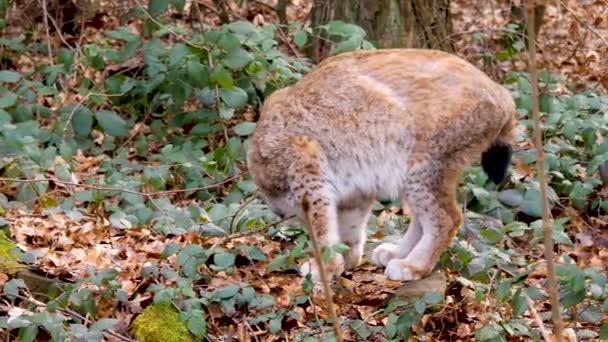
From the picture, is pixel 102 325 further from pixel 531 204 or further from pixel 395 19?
pixel 395 19

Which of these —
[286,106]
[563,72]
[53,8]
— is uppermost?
[286,106]

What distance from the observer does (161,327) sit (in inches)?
191

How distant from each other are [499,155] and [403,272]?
0.75 meters

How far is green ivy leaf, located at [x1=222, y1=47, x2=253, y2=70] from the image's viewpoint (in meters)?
7.31

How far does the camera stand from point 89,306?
16.2 feet

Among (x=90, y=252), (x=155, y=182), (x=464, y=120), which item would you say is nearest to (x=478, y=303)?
(x=464, y=120)

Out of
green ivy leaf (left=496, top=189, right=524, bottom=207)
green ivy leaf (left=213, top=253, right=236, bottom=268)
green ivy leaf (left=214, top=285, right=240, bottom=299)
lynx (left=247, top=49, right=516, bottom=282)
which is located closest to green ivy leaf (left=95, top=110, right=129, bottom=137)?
lynx (left=247, top=49, right=516, bottom=282)

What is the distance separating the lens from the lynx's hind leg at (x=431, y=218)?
5293 mm

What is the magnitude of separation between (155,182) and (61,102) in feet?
6.54

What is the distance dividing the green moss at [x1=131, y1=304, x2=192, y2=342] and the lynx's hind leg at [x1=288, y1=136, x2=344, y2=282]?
0.76 m

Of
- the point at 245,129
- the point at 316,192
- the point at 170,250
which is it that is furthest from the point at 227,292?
the point at 245,129

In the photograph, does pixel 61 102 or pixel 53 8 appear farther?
pixel 53 8

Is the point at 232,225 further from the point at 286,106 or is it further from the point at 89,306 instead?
the point at 89,306

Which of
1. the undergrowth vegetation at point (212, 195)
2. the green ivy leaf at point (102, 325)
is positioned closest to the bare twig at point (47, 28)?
the undergrowth vegetation at point (212, 195)
